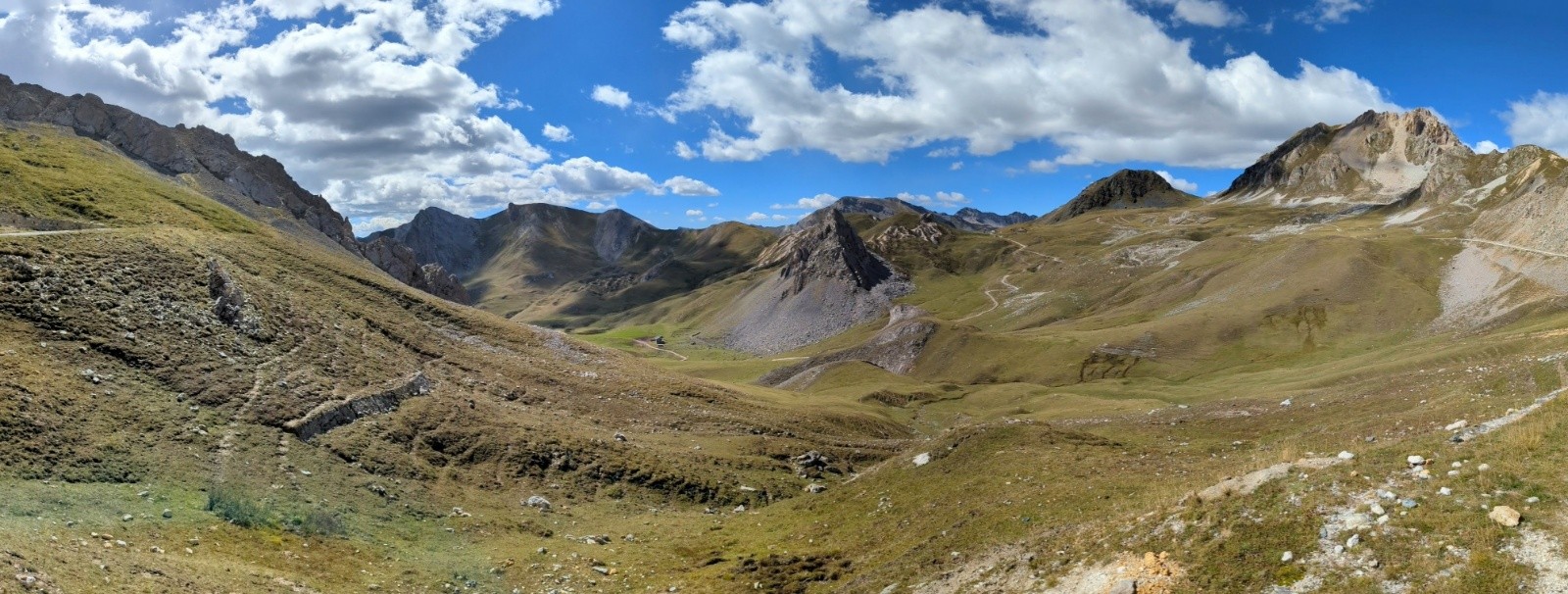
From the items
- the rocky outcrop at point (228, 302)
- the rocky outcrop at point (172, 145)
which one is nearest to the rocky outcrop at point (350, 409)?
the rocky outcrop at point (228, 302)

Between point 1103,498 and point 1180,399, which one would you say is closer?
point 1103,498

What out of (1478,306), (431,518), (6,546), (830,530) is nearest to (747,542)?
(830,530)

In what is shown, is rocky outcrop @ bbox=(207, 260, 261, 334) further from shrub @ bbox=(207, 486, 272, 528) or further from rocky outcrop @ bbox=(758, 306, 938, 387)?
rocky outcrop @ bbox=(758, 306, 938, 387)

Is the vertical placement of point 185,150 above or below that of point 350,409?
above

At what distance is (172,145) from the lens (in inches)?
6156

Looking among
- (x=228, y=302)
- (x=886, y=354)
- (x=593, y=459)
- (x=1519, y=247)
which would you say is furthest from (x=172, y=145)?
(x=1519, y=247)

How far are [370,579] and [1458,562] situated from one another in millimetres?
32731

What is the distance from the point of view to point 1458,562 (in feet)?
53.8

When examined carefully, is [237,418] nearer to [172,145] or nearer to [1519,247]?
[172,145]

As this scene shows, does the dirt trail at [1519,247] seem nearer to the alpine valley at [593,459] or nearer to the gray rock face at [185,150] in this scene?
the alpine valley at [593,459]

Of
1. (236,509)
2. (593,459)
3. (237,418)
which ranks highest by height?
(237,418)

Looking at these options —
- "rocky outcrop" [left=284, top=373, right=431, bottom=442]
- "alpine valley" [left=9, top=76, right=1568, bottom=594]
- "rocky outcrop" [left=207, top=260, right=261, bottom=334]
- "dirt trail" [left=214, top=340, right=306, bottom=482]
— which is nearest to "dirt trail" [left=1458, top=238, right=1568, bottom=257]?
"alpine valley" [left=9, top=76, right=1568, bottom=594]

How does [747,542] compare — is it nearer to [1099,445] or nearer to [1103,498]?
[1103,498]

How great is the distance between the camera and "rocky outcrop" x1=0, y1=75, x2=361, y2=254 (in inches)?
5738
